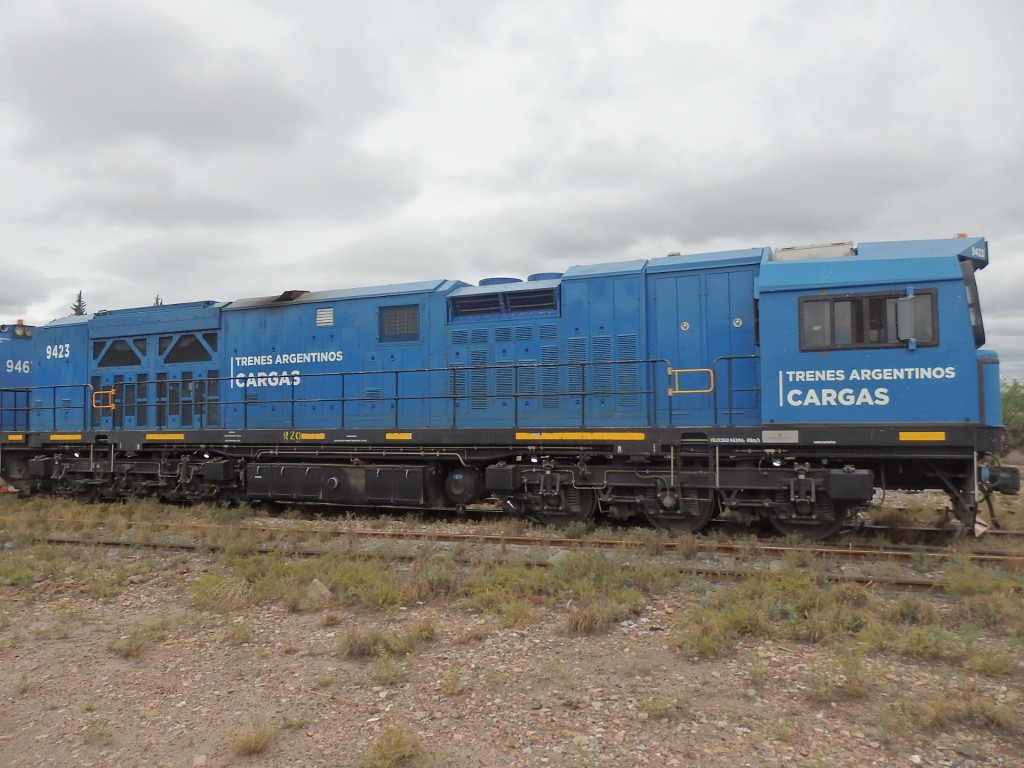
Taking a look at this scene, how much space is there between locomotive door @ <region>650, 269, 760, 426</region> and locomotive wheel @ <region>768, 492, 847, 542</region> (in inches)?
46.7

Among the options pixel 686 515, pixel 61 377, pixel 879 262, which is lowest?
pixel 686 515

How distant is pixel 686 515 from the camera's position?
9.63 meters

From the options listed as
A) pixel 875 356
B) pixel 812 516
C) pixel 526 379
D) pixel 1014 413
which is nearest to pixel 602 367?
pixel 526 379

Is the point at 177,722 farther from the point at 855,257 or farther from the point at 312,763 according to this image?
the point at 855,257

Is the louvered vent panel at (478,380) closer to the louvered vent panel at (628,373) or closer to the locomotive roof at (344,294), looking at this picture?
the locomotive roof at (344,294)

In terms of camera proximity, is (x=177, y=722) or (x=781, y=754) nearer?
(x=781, y=754)

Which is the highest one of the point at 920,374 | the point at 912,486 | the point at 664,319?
the point at 664,319

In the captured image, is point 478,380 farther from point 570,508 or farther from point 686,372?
point 686,372

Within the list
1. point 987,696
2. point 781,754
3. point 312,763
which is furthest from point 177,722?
point 987,696

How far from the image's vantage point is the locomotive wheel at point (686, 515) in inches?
373

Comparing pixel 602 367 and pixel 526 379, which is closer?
pixel 602 367

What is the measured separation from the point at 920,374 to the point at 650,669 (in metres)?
5.34

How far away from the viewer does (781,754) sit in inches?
154

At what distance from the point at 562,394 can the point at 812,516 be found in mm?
3633
